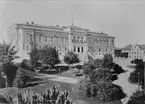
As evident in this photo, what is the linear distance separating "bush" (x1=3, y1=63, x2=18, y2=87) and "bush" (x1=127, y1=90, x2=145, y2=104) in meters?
3.55

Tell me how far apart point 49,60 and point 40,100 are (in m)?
2.61

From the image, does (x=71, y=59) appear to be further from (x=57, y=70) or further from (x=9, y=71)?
(x=9, y=71)

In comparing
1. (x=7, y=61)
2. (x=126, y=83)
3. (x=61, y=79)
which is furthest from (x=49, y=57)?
(x=126, y=83)

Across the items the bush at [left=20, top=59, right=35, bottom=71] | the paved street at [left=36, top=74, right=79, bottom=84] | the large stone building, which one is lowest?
the paved street at [left=36, top=74, right=79, bottom=84]

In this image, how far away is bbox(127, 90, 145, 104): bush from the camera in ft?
12.1

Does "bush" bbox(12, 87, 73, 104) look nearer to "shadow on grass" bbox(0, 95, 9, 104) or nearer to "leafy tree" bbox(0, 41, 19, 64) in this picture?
"shadow on grass" bbox(0, 95, 9, 104)

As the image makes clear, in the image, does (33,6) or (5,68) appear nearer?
(33,6)

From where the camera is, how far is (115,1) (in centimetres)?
346

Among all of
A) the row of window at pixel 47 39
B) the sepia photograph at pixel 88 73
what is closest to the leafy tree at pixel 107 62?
the sepia photograph at pixel 88 73

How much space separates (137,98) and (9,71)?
3.83 meters

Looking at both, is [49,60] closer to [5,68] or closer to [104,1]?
[5,68]

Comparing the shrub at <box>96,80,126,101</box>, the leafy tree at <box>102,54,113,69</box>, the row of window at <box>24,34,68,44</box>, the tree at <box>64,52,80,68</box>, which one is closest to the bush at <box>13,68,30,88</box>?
the tree at <box>64,52,80,68</box>

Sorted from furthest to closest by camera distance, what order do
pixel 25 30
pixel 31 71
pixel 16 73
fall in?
1. pixel 25 30
2. pixel 31 71
3. pixel 16 73

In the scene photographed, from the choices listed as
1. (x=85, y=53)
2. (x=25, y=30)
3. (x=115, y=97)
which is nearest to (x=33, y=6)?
(x=115, y=97)
